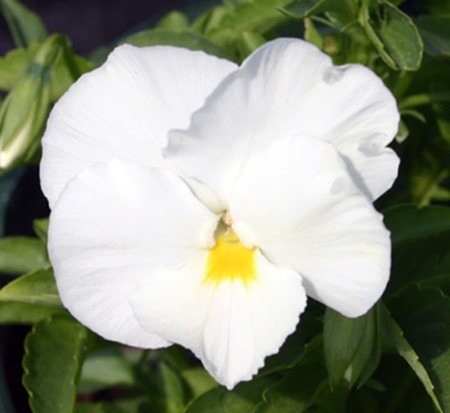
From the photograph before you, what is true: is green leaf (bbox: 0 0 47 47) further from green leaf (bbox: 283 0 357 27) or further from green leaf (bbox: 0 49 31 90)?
green leaf (bbox: 283 0 357 27)

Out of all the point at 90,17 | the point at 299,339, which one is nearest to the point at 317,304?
the point at 299,339

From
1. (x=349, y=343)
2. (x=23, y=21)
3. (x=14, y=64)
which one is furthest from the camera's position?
(x=23, y=21)

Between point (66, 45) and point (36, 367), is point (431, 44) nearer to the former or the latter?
point (66, 45)

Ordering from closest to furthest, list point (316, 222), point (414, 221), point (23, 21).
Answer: point (316, 222), point (414, 221), point (23, 21)

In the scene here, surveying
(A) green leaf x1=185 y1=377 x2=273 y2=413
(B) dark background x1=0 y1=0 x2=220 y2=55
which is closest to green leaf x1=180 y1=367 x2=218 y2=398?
(A) green leaf x1=185 y1=377 x2=273 y2=413

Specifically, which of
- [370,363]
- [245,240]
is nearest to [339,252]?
[245,240]

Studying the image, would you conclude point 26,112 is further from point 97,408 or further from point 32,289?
point 97,408

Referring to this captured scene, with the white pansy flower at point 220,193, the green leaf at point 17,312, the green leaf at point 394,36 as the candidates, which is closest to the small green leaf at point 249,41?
the green leaf at point 394,36
